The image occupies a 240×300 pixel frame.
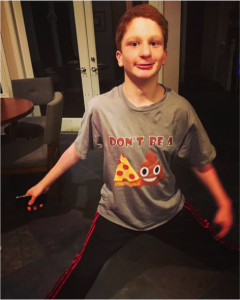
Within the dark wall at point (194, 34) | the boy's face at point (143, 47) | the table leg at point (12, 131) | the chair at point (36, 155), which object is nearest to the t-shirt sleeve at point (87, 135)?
the boy's face at point (143, 47)

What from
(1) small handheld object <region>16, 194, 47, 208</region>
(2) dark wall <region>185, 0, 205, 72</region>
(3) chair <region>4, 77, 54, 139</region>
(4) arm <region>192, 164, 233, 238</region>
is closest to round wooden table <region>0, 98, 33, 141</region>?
(3) chair <region>4, 77, 54, 139</region>

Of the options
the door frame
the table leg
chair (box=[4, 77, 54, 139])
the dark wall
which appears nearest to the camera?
the table leg

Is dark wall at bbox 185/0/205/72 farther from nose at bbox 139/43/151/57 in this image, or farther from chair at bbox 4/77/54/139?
→ nose at bbox 139/43/151/57

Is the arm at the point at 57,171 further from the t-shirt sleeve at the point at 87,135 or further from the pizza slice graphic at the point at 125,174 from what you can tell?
the pizza slice graphic at the point at 125,174

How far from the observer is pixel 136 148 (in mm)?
1005

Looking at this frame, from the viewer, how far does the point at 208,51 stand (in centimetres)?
737

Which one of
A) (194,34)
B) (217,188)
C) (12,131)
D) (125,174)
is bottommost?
(12,131)

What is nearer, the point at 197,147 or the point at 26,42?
the point at 197,147

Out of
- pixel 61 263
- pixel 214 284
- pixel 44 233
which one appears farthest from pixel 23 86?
pixel 214 284

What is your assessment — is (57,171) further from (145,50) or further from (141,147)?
(145,50)

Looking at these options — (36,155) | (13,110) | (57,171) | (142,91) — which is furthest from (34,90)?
(142,91)

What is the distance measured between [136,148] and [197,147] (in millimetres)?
261

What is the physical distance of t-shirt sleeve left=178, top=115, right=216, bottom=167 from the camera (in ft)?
3.42

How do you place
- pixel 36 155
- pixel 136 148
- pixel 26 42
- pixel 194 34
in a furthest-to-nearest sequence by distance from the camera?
pixel 194 34
pixel 26 42
pixel 36 155
pixel 136 148
